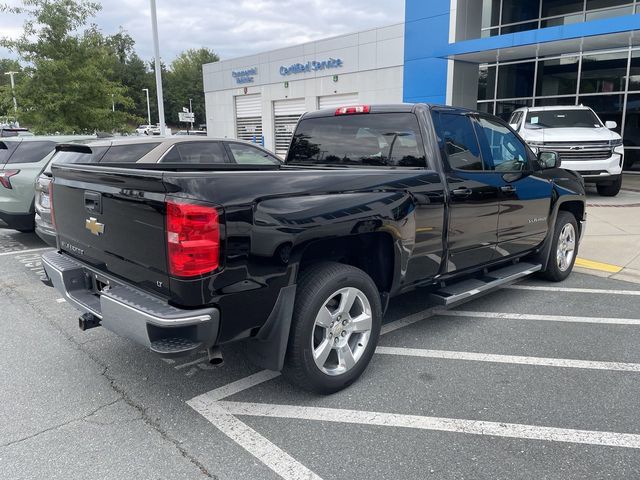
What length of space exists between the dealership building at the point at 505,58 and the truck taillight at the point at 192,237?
1463 centimetres

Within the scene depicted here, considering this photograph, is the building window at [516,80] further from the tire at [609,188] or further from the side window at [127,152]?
the side window at [127,152]

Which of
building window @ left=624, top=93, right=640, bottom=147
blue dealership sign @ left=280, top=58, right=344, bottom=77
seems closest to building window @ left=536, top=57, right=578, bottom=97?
building window @ left=624, top=93, right=640, bottom=147

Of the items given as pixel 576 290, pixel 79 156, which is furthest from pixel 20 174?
pixel 576 290

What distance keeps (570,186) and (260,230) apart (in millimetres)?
4340

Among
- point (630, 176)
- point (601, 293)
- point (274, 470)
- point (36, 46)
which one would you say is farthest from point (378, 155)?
point (630, 176)

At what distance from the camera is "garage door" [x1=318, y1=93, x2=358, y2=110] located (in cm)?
2611

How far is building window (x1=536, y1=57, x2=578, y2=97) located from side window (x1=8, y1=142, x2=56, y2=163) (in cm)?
1685

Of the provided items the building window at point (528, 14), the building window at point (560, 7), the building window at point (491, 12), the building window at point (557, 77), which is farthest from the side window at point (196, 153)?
the building window at point (560, 7)

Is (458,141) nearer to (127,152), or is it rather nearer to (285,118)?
(127,152)

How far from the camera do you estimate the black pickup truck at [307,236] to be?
268 cm

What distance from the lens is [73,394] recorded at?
3438 millimetres

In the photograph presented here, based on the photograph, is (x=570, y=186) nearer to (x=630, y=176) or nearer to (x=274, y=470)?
(x=274, y=470)

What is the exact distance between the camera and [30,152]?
26.0ft

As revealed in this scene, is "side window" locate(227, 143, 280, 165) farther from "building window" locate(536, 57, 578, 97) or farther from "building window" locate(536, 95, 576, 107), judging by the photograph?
"building window" locate(536, 57, 578, 97)
